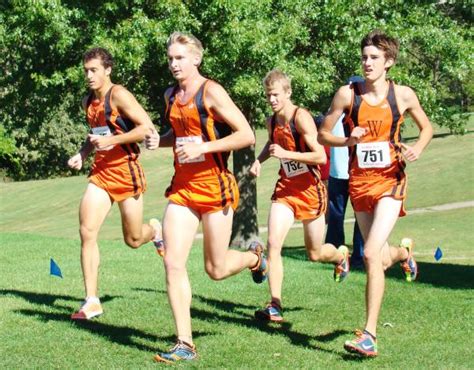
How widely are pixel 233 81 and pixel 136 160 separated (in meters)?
9.14

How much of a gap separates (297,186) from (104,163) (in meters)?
1.74

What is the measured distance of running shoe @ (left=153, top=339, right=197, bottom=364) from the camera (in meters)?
6.70

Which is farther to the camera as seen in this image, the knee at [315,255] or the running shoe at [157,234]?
the running shoe at [157,234]

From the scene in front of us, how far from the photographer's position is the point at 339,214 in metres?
13.2

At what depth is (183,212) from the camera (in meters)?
7.00

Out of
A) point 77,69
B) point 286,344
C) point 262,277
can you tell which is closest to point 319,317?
point 262,277

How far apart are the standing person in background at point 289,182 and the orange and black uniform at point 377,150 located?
3.15ft

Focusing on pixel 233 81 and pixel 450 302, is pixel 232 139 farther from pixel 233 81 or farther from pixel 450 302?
pixel 233 81

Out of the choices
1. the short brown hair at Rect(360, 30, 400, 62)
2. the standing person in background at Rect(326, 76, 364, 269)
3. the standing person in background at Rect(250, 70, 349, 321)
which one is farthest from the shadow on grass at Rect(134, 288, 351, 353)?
the standing person in background at Rect(326, 76, 364, 269)

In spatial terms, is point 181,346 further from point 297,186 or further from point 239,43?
point 239,43

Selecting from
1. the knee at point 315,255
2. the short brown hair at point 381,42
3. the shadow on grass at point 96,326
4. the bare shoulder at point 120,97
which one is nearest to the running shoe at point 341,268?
the knee at point 315,255

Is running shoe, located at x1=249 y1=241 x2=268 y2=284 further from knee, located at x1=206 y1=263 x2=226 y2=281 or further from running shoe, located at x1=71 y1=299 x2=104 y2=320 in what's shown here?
running shoe, located at x1=71 y1=299 x2=104 y2=320

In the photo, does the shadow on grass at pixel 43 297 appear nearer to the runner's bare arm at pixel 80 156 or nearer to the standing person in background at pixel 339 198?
the runner's bare arm at pixel 80 156

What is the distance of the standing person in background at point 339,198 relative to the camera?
12.6m
